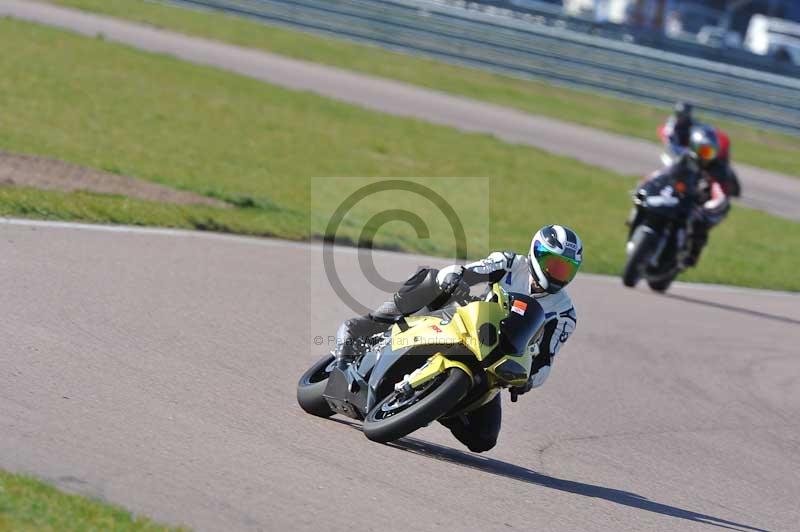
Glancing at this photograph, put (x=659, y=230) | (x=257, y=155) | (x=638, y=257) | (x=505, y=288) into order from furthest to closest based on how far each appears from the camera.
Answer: (x=257, y=155), (x=659, y=230), (x=638, y=257), (x=505, y=288)

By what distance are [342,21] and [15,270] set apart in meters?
23.2

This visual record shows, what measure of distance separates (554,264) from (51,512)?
10.1 ft

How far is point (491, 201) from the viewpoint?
1823 cm

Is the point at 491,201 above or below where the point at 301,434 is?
below

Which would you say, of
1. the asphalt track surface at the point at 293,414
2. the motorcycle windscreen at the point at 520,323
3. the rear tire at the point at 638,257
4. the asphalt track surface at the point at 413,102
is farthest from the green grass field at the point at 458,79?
the motorcycle windscreen at the point at 520,323

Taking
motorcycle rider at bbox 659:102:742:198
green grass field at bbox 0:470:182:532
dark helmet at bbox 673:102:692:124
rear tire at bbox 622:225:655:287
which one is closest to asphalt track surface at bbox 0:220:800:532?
green grass field at bbox 0:470:182:532

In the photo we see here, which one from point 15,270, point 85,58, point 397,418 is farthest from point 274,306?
point 85,58

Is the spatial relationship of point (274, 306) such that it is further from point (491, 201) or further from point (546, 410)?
point (491, 201)

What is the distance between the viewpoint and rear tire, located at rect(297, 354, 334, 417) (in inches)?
282

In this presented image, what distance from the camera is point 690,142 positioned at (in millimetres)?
15336

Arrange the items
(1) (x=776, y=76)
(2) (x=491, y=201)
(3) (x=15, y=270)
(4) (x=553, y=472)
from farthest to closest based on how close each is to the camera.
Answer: (1) (x=776, y=76)
(2) (x=491, y=201)
(3) (x=15, y=270)
(4) (x=553, y=472)

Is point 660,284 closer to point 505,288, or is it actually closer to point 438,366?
point 505,288

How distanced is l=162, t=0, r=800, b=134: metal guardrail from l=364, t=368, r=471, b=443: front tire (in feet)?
77.1

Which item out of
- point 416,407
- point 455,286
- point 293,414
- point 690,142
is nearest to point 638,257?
point 690,142
